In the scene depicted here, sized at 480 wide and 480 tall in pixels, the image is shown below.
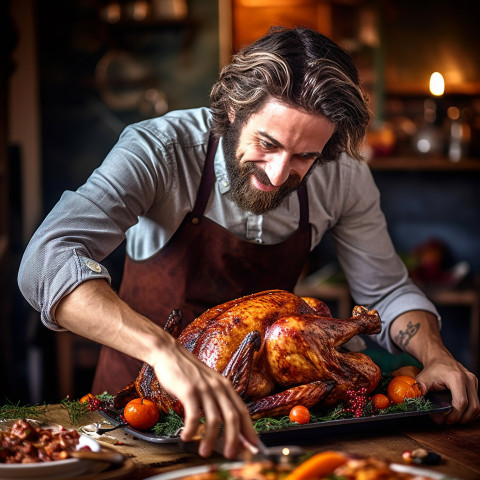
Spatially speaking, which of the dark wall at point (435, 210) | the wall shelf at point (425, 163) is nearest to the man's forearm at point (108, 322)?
the wall shelf at point (425, 163)

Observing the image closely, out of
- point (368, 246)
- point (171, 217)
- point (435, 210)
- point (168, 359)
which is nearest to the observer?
point (168, 359)

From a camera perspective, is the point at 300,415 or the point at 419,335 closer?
the point at 300,415

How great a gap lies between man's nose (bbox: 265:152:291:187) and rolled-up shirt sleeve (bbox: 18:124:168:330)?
34 centimetres

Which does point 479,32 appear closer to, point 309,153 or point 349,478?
point 309,153

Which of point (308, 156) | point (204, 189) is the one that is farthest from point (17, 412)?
point (308, 156)

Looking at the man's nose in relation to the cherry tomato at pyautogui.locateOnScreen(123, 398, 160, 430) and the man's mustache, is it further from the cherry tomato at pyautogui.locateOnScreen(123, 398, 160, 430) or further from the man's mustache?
the cherry tomato at pyautogui.locateOnScreen(123, 398, 160, 430)

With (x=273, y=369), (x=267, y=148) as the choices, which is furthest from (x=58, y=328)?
(x=267, y=148)

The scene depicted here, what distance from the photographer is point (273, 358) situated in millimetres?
1656

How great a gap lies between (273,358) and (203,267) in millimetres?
529

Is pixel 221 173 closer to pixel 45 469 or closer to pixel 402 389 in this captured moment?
pixel 402 389

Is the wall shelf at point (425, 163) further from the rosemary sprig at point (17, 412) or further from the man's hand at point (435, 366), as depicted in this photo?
the rosemary sprig at point (17, 412)

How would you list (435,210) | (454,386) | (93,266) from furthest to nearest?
(435,210) < (454,386) < (93,266)

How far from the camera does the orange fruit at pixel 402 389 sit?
5.62ft

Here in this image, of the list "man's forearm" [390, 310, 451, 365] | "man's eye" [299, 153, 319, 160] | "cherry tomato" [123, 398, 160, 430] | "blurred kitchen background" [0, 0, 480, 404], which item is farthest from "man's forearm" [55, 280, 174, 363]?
"blurred kitchen background" [0, 0, 480, 404]
